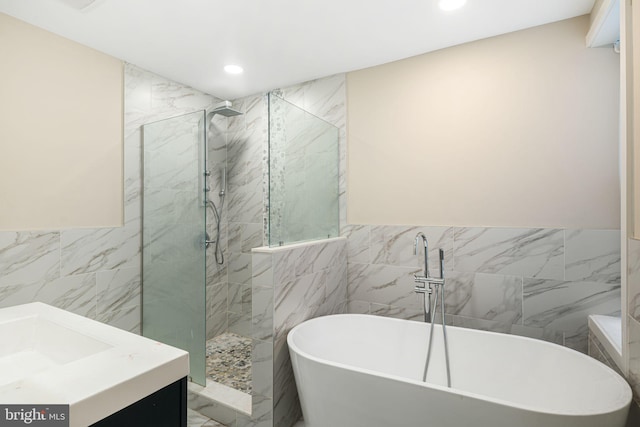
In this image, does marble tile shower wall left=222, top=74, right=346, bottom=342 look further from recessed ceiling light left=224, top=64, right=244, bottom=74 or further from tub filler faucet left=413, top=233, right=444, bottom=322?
tub filler faucet left=413, top=233, right=444, bottom=322

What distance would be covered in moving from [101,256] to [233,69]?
1.79m

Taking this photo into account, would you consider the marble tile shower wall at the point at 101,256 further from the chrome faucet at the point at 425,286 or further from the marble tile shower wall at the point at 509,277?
the chrome faucet at the point at 425,286

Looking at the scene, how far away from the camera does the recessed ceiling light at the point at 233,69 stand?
8.82 ft

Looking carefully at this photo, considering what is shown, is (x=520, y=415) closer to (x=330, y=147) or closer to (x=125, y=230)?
(x=330, y=147)

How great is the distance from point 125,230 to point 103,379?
2.04 metres

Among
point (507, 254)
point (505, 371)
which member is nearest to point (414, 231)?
point (507, 254)

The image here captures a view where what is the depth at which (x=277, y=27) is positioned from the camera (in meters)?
2.12

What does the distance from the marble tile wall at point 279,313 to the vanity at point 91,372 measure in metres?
0.90

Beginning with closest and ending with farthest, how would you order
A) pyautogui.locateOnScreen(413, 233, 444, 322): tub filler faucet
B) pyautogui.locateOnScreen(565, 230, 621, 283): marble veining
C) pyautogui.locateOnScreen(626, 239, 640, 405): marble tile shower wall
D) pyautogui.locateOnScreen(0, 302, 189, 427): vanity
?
pyautogui.locateOnScreen(0, 302, 189, 427): vanity → pyautogui.locateOnScreen(626, 239, 640, 405): marble tile shower wall → pyautogui.locateOnScreen(565, 230, 621, 283): marble veining → pyautogui.locateOnScreen(413, 233, 444, 322): tub filler faucet

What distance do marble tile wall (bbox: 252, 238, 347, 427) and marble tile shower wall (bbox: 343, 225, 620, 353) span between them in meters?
0.66

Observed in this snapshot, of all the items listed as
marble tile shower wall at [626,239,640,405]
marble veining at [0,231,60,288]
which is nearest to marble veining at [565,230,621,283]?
marble tile shower wall at [626,239,640,405]

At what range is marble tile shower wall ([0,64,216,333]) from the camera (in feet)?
6.61

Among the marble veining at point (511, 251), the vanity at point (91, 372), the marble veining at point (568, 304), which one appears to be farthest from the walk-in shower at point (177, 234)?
the marble veining at point (568, 304)

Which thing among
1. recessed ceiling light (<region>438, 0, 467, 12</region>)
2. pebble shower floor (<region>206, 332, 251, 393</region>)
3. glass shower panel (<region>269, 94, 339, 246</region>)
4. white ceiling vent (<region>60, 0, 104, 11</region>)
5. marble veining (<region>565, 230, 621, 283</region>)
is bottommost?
pebble shower floor (<region>206, 332, 251, 393</region>)
